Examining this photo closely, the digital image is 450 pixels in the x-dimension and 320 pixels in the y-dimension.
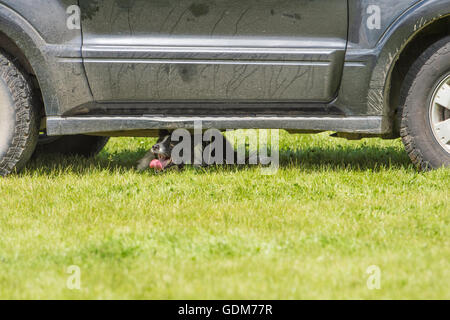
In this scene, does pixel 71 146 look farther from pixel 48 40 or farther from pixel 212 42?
pixel 212 42

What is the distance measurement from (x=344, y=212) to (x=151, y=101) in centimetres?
158

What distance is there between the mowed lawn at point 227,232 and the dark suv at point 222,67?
16.3 inches

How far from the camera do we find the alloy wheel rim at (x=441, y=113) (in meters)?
5.04

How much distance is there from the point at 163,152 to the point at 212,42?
100cm

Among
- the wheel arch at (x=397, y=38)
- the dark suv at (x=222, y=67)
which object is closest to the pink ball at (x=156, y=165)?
the dark suv at (x=222, y=67)

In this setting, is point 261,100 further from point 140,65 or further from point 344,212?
point 344,212

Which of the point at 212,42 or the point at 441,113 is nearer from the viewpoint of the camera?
the point at 212,42

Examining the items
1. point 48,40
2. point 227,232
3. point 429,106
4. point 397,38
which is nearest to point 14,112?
point 48,40

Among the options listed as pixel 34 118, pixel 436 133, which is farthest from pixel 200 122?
pixel 436 133

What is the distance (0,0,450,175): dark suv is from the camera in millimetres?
4891

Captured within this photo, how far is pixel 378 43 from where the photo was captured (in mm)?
4906

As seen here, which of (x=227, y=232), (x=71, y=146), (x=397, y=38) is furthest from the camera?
(x=71, y=146)

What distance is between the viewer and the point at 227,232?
3857 millimetres

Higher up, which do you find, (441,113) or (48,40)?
(48,40)
